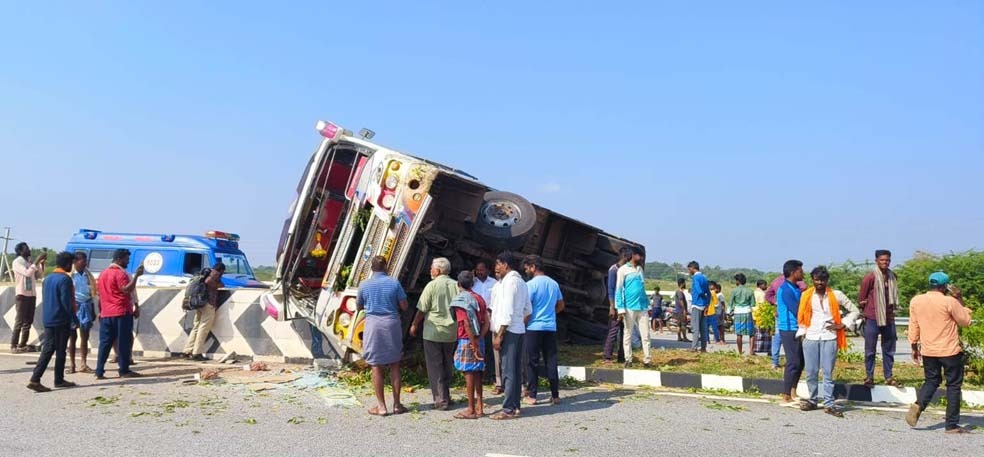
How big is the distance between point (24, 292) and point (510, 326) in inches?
332

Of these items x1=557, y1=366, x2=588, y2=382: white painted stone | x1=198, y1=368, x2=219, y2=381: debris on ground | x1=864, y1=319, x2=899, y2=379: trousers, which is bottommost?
x1=198, y1=368, x2=219, y2=381: debris on ground

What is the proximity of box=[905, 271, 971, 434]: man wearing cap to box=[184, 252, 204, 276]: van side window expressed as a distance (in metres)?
12.6

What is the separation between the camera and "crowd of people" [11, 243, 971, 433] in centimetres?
640

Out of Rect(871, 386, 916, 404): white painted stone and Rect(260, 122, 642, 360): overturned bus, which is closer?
Rect(871, 386, 916, 404): white painted stone

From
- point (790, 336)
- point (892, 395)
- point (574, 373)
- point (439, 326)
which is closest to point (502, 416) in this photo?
point (439, 326)

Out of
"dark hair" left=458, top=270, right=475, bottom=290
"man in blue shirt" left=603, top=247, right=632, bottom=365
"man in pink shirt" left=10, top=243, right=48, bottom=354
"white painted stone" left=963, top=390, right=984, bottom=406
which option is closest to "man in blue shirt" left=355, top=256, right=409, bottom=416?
"dark hair" left=458, top=270, right=475, bottom=290

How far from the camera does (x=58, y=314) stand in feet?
25.7

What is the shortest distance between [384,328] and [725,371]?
448 cm

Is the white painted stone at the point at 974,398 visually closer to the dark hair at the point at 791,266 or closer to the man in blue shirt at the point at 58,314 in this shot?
the dark hair at the point at 791,266

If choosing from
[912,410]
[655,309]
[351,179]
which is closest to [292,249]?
[351,179]

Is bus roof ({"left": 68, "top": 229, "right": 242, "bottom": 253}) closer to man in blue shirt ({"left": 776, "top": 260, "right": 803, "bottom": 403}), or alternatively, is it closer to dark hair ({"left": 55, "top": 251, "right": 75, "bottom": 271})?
dark hair ({"left": 55, "top": 251, "right": 75, "bottom": 271})

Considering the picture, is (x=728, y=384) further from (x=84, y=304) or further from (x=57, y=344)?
(x=84, y=304)

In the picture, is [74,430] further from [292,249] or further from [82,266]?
[82,266]

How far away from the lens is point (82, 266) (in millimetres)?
9062
